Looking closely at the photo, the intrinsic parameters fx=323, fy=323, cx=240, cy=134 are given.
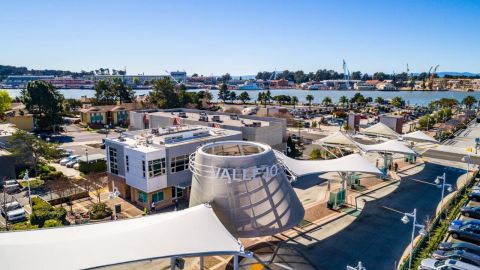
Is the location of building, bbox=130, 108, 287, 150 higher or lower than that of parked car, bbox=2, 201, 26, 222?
higher

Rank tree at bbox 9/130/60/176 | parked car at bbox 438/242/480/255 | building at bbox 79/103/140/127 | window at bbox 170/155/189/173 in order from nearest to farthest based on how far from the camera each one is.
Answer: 1. parked car at bbox 438/242/480/255
2. window at bbox 170/155/189/173
3. tree at bbox 9/130/60/176
4. building at bbox 79/103/140/127

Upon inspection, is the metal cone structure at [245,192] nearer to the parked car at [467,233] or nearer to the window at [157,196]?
the window at [157,196]

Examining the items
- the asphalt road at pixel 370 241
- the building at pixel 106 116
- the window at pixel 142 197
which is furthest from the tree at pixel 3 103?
the asphalt road at pixel 370 241

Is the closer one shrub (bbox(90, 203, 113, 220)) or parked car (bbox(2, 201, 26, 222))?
parked car (bbox(2, 201, 26, 222))

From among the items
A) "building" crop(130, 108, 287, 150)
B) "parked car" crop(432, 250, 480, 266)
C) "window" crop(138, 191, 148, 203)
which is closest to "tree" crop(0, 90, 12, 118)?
"building" crop(130, 108, 287, 150)

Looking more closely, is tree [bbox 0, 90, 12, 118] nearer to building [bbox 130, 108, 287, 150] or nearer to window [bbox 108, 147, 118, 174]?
building [bbox 130, 108, 287, 150]

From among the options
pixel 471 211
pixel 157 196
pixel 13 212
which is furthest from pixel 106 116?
pixel 471 211

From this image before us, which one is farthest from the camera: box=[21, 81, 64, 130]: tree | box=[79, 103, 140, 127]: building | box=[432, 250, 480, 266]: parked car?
box=[79, 103, 140, 127]: building
